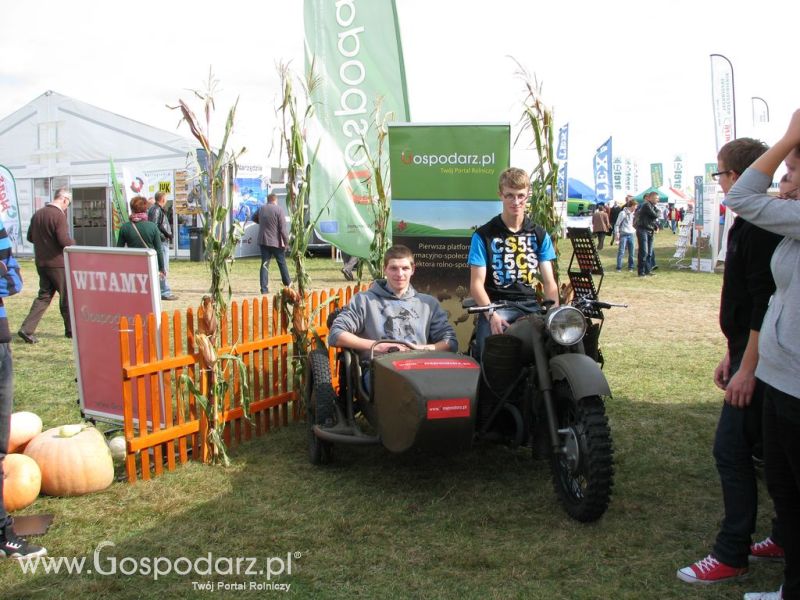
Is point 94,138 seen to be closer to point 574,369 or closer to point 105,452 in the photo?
point 105,452

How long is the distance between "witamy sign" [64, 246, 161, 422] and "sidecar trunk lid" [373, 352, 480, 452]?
5.54ft

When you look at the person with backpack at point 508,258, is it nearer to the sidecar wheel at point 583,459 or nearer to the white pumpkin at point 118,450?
the sidecar wheel at point 583,459

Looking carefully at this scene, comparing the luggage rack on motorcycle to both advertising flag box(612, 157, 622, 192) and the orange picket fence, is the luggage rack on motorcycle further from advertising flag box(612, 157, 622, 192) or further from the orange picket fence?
advertising flag box(612, 157, 622, 192)

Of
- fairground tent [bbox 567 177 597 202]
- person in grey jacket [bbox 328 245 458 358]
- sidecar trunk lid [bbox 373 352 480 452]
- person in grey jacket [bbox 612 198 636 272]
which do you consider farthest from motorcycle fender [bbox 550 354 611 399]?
fairground tent [bbox 567 177 597 202]

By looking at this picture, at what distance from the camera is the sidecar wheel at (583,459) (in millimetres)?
3479

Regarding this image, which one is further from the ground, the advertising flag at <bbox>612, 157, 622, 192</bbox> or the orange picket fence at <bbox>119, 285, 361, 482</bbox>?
the advertising flag at <bbox>612, 157, 622, 192</bbox>

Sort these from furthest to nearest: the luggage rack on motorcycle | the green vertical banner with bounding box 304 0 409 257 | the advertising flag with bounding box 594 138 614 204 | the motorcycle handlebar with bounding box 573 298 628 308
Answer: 1. the advertising flag with bounding box 594 138 614 204
2. the green vertical banner with bounding box 304 0 409 257
3. the luggage rack on motorcycle
4. the motorcycle handlebar with bounding box 573 298 628 308

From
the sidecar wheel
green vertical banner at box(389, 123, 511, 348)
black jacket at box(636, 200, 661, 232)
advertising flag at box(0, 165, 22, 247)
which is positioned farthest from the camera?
advertising flag at box(0, 165, 22, 247)

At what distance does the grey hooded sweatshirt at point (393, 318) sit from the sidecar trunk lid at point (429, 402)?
0.67 m

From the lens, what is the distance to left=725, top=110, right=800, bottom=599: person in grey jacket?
2.28m

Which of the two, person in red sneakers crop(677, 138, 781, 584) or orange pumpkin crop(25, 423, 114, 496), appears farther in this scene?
orange pumpkin crop(25, 423, 114, 496)

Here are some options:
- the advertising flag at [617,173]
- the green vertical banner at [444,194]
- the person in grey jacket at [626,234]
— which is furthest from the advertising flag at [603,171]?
the green vertical banner at [444,194]

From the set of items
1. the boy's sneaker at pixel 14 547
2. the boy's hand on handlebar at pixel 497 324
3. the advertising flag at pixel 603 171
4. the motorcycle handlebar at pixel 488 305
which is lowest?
the boy's sneaker at pixel 14 547

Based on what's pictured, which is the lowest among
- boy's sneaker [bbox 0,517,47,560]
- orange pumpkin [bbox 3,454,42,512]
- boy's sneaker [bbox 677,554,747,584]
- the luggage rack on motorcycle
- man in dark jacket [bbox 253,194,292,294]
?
boy's sneaker [bbox 677,554,747,584]
